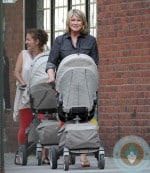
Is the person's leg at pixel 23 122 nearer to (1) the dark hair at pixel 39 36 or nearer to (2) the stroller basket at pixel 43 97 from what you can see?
(2) the stroller basket at pixel 43 97

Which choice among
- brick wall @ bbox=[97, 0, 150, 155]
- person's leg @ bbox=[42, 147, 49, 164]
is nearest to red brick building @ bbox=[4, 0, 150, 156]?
brick wall @ bbox=[97, 0, 150, 155]

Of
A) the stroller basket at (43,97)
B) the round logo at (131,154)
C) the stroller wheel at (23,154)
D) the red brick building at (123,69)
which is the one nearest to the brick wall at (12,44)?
the red brick building at (123,69)

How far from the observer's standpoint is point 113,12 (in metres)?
13.5

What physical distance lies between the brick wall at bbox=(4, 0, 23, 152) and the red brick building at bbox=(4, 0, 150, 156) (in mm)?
2263

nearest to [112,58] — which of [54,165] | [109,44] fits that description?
[109,44]

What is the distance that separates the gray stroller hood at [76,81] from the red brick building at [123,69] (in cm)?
281

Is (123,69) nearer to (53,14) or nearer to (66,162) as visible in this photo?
(53,14)

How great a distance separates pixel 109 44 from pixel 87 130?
351 centimetres

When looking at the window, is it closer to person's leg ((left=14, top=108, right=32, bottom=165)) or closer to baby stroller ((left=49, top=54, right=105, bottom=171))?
person's leg ((left=14, top=108, right=32, bottom=165))

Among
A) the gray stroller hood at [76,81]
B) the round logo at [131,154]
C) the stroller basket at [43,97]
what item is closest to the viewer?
the gray stroller hood at [76,81]

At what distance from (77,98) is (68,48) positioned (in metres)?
0.72

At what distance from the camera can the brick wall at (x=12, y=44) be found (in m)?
15.6

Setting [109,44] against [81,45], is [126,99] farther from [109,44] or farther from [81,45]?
[81,45]

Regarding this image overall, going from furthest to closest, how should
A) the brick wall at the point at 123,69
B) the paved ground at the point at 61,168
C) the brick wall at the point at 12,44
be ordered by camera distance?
the brick wall at the point at 12,44 < the brick wall at the point at 123,69 < the paved ground at the point at 61,168
